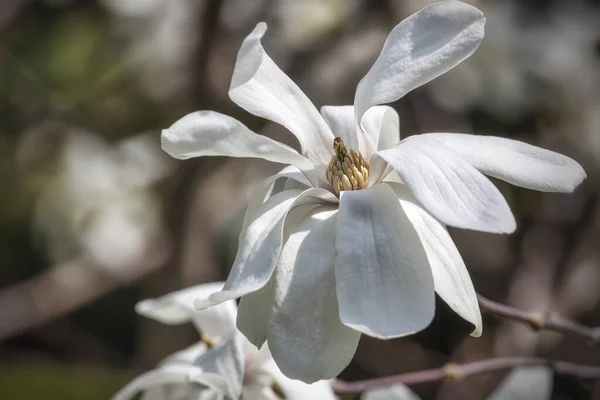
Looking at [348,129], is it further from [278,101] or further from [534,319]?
[534,319]

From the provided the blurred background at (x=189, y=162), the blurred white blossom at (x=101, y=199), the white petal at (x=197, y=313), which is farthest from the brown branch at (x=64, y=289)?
the white petal at (x=197, y=313)

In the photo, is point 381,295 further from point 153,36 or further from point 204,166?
point 153,36

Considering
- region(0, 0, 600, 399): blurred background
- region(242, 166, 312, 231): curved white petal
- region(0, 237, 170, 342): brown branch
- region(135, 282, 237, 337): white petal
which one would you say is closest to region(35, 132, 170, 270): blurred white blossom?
region(0, 0, 600, 399): blurred background

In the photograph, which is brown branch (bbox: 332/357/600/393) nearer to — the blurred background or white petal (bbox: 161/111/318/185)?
white petal (bbox: 161/111/318/185)

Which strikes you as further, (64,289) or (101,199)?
(101,199)

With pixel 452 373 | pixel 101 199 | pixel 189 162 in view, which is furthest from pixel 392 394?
pixel 101 199
